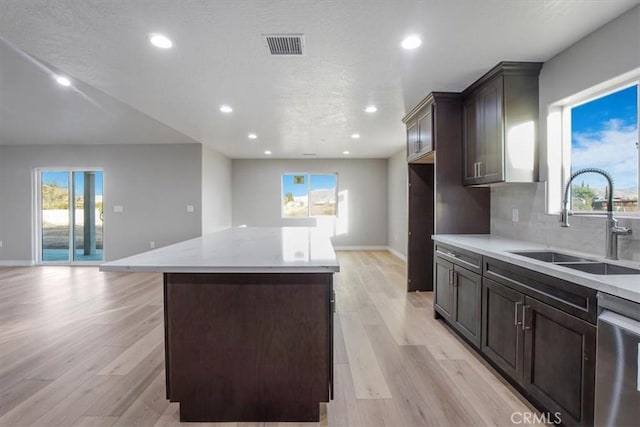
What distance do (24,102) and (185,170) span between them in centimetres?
242

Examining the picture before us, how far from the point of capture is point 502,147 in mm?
2656

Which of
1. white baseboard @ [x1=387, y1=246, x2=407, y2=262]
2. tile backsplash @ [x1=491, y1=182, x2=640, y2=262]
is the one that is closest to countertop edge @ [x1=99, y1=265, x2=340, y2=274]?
tile backsplash @ [x1=491, y1=182, x2=640, y2=262]

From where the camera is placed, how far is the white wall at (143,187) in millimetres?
6227

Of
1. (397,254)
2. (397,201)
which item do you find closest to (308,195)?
(397,201)

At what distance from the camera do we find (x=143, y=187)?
20.5 feet

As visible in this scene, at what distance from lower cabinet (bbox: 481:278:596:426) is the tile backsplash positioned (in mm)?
653

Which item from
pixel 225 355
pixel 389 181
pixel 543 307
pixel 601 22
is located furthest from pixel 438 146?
pixel 389 181

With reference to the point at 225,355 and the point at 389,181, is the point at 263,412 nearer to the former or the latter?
the point at 225,355

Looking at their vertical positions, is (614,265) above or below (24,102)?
below

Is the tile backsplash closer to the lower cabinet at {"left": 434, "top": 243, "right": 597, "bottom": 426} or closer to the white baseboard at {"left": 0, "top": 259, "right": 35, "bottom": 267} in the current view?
the lower cabinet at {"left": 434, "top": 243, "right": 597, "bottom": 426}

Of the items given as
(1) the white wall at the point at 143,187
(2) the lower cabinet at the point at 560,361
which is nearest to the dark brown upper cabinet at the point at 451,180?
(2) the lower cabinet at the point at 560,361

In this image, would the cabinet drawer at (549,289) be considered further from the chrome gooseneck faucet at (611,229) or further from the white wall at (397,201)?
the white wall at (397,201)

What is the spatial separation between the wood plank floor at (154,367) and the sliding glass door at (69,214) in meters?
2.40

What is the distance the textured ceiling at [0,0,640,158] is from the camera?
1899mm
